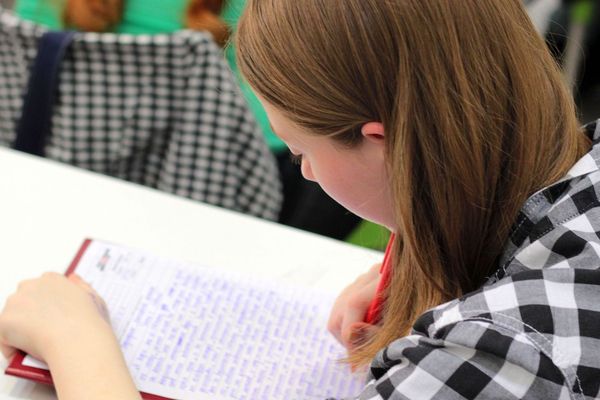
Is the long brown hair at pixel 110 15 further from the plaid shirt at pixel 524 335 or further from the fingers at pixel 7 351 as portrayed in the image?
the plaid shirt at pixel 524 335

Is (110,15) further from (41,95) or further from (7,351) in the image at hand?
(7,351)

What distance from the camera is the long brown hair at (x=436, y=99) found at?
622 mm

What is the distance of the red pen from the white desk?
0.41 feet

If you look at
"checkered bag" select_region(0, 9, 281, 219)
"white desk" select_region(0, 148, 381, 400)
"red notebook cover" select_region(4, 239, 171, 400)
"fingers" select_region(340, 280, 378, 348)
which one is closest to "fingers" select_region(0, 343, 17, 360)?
"red notebook cover" select_region(4, 239, 171, 400)

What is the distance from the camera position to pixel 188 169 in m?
1.27

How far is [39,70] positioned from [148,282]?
48 cm

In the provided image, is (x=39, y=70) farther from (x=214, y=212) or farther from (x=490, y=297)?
(x=490, y=297)

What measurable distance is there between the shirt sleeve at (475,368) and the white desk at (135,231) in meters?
0.39

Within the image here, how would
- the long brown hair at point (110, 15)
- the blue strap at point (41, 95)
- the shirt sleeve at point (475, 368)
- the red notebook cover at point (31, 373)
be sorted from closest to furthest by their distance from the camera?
the shirt sleeve at point (475, 368) → the red notebook cover at point (31, 373) → the blue strap at point (41, 95) → the long brown hair at point (110, 15)

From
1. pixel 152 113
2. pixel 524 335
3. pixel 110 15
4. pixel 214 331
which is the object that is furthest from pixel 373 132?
pixel 110 15

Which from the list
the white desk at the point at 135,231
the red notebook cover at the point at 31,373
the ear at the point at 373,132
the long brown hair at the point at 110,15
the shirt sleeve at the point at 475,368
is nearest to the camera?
the shirt sleeve at the point at 475,368

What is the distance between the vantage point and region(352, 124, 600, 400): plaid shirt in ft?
1.77

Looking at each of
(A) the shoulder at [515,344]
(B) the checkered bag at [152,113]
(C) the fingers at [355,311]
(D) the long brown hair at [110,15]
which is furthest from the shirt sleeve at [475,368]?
(D) the long brown hair at [110,15]

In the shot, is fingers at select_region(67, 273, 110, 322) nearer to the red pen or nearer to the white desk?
the white desk
